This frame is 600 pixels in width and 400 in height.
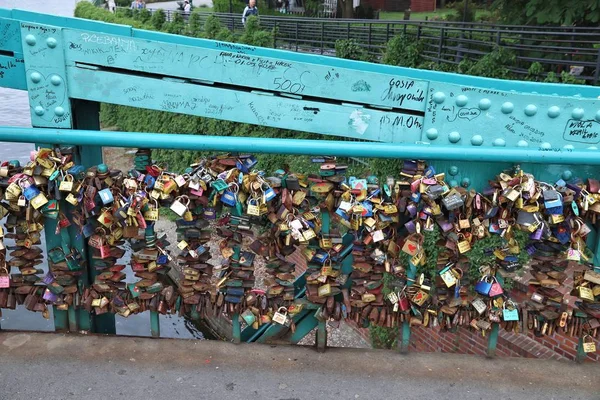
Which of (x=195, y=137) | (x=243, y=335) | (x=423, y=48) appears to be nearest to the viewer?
(x=195, y=137)

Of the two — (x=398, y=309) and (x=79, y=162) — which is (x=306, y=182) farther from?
(x=79, y=162)

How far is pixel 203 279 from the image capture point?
2.59 meters

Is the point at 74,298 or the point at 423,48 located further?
the point at 423,48

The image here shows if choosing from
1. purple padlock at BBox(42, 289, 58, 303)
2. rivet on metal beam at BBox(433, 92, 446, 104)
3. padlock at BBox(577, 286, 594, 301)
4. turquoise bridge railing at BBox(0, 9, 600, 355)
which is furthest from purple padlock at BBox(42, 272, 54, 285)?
padlock at BBox(577, 286, 594, 301)

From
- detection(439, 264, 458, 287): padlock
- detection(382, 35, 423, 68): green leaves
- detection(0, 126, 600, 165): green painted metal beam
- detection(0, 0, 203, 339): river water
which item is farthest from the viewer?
detection(0, 0, 203, 339): river water

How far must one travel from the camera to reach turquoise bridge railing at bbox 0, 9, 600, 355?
7.87 ft

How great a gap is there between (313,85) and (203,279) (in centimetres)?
101

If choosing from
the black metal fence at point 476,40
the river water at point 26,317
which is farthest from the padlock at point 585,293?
the black metal fence at point 476,40

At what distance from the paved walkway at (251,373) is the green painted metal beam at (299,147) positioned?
0.94 m

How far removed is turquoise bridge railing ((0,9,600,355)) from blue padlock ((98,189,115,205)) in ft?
0.66

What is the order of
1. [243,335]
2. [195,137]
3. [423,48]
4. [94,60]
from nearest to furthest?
[195,137]
[94,60]
[243,335]
[423,48]

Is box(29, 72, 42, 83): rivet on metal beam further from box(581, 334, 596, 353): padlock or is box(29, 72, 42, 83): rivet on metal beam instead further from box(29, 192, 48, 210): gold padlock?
box(581, 334, 596, 353): padlock

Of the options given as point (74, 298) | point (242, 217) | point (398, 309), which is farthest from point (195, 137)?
point (398, 309)

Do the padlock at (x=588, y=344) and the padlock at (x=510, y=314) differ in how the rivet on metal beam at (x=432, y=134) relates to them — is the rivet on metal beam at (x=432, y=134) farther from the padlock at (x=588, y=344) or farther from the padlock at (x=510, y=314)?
the padlock at (x=588, y=344)
